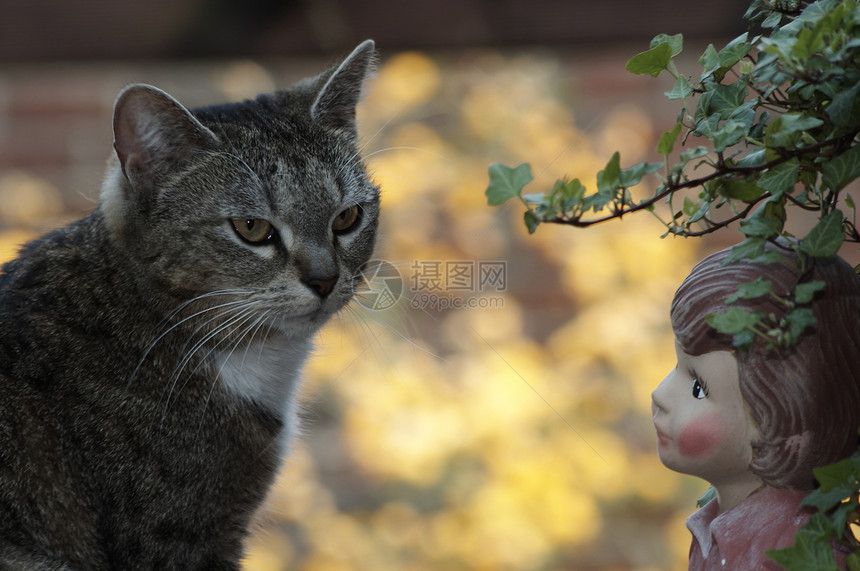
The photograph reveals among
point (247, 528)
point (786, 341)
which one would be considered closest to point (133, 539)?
point (247, 528)

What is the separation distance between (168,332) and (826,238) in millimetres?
737

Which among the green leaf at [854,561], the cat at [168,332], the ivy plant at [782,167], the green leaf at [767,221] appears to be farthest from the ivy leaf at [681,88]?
the cat at [168,332]

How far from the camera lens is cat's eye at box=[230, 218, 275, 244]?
104 cm

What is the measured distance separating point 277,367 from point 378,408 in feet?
2.92

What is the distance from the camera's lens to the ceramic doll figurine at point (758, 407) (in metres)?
0.65

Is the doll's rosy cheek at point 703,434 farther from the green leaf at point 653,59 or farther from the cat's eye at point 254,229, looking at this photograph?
the cat's eye at point 254,229

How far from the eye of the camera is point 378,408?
6.62 ft

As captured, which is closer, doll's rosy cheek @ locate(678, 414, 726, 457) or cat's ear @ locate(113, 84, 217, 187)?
doll's rosy cheek @ locate(678, 414, 726, 457)

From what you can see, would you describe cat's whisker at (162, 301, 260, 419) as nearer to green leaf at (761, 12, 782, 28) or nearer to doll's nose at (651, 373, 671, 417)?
doll's nose at (651, 373, 671, 417)

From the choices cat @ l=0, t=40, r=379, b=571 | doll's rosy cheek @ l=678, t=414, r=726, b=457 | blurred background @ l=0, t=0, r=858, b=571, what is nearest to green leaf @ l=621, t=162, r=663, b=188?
doll's rosy cheek @ l=678, t=414, r=726, b=457

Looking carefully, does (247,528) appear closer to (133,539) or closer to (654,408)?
(133,539)

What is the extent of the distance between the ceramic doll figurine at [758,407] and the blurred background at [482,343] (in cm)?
117

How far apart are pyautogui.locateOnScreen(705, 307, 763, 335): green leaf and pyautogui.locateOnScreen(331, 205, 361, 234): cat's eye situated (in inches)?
24.2

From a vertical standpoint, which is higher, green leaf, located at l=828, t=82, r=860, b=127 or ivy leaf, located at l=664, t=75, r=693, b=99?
ivy leaf, located at l=664, t=75, r=693, b=99
